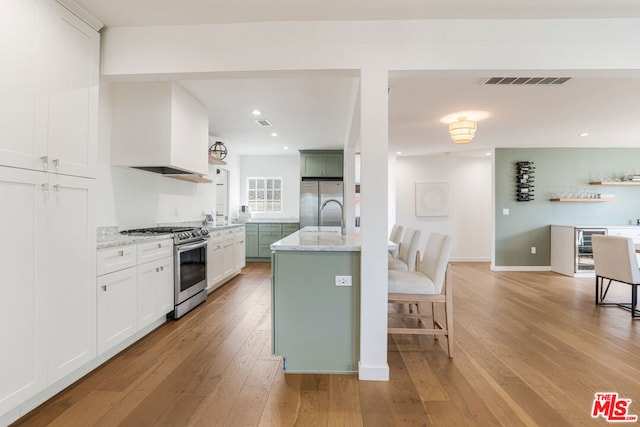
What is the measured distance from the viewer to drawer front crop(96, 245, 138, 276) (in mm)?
2281

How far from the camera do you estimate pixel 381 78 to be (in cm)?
221

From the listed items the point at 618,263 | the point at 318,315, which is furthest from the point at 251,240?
the point at 618,263

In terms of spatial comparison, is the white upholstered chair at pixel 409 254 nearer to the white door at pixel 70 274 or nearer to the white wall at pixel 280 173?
the white door at pixel 70 274

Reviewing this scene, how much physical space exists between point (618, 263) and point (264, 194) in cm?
618

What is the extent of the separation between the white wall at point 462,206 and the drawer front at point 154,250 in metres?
5.35

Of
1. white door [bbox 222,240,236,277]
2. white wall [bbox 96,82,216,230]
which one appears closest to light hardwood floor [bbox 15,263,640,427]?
white wall [bbox 96,82,216,230]

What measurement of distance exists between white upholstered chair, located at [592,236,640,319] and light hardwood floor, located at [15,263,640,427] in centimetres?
43

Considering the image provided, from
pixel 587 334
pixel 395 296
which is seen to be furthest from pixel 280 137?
pixel 587 334

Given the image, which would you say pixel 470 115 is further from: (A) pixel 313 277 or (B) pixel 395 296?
(A) pixel 313 277

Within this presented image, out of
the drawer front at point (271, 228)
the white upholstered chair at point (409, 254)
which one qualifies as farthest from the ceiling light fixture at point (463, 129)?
the drawer front at point (271, 228)

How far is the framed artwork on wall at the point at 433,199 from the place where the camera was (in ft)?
24.1

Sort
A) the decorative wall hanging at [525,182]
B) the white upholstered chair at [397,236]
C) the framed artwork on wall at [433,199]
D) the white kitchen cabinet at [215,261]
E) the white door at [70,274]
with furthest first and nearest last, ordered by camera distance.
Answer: the framed artwork on wall at [433,199] → the decorative wall hanging at [525,182] → the white kitchen cabinet at [215,261] → the white upholstered chair at [397,236] → the white door at [70,274]

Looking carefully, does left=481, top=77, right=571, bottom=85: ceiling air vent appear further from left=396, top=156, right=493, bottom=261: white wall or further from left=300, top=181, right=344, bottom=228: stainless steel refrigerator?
left=396, top=156, right=493, bottom=261: white wall

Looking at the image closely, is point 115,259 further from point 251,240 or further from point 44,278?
point 251,240
